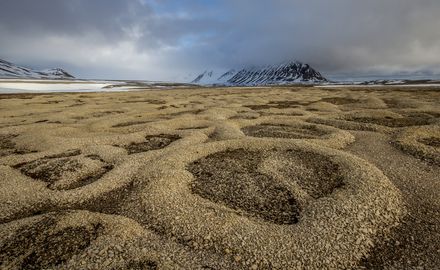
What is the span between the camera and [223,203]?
13.5 metres

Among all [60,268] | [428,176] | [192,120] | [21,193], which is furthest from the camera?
[192,120]

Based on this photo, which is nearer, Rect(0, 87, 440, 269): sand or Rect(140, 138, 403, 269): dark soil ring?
Rect(0, 87, 440, 269): sand

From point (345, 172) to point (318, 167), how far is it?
5.49ft

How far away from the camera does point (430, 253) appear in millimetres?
9875

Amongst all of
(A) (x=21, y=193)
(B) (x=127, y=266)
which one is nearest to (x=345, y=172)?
(B) (x=127, y=266)

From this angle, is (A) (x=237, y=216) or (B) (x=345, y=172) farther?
(B) (x=345, y=172)

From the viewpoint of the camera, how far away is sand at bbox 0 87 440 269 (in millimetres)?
9578

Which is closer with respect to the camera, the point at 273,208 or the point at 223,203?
the point at 273,208

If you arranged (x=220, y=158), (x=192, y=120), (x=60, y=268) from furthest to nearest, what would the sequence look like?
1. (x=192, y=120)
2. (x=220, y=158)
3. (x=60, y=268)

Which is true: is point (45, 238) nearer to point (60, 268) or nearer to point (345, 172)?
point (60, 268)

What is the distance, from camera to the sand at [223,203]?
31.4 ft

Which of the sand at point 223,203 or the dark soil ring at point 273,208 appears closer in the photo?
the sand at point 223,203

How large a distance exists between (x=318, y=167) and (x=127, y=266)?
467 inches

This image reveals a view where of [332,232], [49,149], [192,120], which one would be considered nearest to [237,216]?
[332,232]
